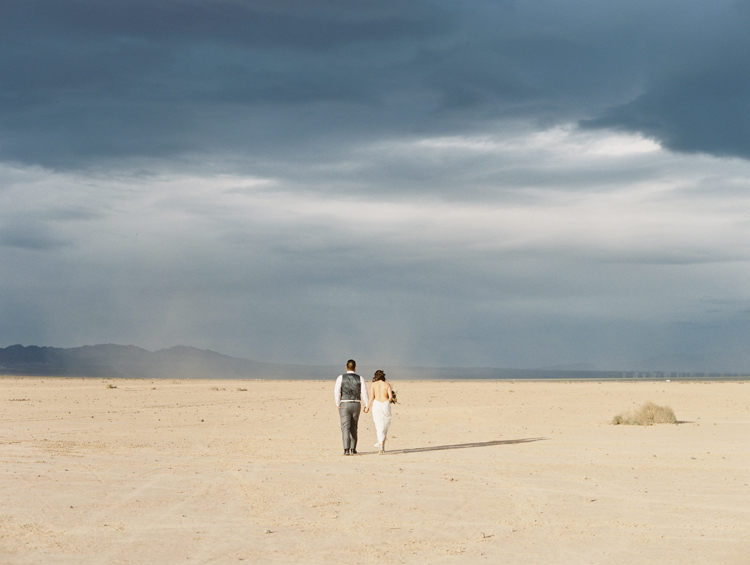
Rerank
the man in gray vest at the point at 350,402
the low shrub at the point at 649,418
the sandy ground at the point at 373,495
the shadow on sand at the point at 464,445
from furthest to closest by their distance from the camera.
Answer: the low shrub at the point at 649,418, the shadow on sand at the point at 464,445, the man in gray vest at the point at 350,402, the sandy ground at the point at 373,495

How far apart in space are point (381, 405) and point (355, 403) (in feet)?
2.13

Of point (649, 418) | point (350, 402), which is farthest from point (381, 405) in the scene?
point (649, 418)

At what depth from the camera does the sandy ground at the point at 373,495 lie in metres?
9.14

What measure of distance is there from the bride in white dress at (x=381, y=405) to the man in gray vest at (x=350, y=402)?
308mm

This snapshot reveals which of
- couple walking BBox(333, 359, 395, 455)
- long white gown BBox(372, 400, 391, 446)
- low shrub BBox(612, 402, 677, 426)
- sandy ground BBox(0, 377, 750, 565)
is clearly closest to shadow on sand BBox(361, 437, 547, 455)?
sandy ground BBox(0, 377, 750, 565)

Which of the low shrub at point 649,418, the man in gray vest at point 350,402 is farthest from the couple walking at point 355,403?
the low shrub at point 649,418

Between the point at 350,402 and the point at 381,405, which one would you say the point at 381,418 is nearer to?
the point at 381,405

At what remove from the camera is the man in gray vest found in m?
18.5

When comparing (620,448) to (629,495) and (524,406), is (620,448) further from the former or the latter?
(524,406)

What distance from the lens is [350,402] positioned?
18.6 meters

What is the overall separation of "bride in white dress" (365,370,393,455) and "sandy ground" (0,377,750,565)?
69cm

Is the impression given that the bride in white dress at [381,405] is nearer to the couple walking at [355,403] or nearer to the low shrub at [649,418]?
the couple walking at [355,403]

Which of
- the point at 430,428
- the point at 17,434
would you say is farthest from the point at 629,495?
the point at 17,434

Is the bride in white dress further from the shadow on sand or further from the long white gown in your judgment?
the shadow on sand
